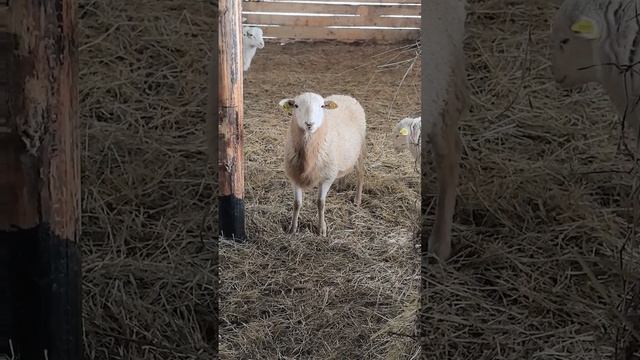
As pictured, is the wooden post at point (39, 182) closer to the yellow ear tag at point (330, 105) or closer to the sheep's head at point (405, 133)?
the yellow ear tag at point (330, 105)

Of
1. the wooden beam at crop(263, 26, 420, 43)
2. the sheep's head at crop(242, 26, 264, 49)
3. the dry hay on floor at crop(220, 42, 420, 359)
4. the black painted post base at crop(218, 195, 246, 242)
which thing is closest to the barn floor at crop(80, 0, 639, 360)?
the dry hay on floor at crop(220, 42, 420, 359)

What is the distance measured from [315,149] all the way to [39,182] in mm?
2679

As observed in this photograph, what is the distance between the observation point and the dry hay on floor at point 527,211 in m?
1.96

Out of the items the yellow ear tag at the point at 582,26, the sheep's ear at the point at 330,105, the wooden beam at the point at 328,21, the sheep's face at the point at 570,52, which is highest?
the wooden beam at the point at 328,21

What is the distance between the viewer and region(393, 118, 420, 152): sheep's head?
4625 mm

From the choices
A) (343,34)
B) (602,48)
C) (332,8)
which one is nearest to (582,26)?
(602,48)

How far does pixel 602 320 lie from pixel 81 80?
174 centimetres

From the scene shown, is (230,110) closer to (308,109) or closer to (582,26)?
(308,109)

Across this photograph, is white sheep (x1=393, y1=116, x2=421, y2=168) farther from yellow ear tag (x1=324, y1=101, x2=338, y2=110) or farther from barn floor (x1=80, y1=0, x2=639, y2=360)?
barn floor (x1=80, y1=0, x2=639, y2=360)

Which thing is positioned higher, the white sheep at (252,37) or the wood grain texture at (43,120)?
the white sheep at (252,37)

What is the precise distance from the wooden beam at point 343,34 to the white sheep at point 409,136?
0.95m

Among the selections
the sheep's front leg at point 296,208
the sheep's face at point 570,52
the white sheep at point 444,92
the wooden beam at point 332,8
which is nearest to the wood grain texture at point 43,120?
the white sheep at point 444,92

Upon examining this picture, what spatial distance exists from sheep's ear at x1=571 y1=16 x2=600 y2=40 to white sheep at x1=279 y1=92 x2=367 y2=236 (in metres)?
2.43

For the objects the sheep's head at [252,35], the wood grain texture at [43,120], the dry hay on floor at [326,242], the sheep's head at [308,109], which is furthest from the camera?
the sheep's head at [252,35]
